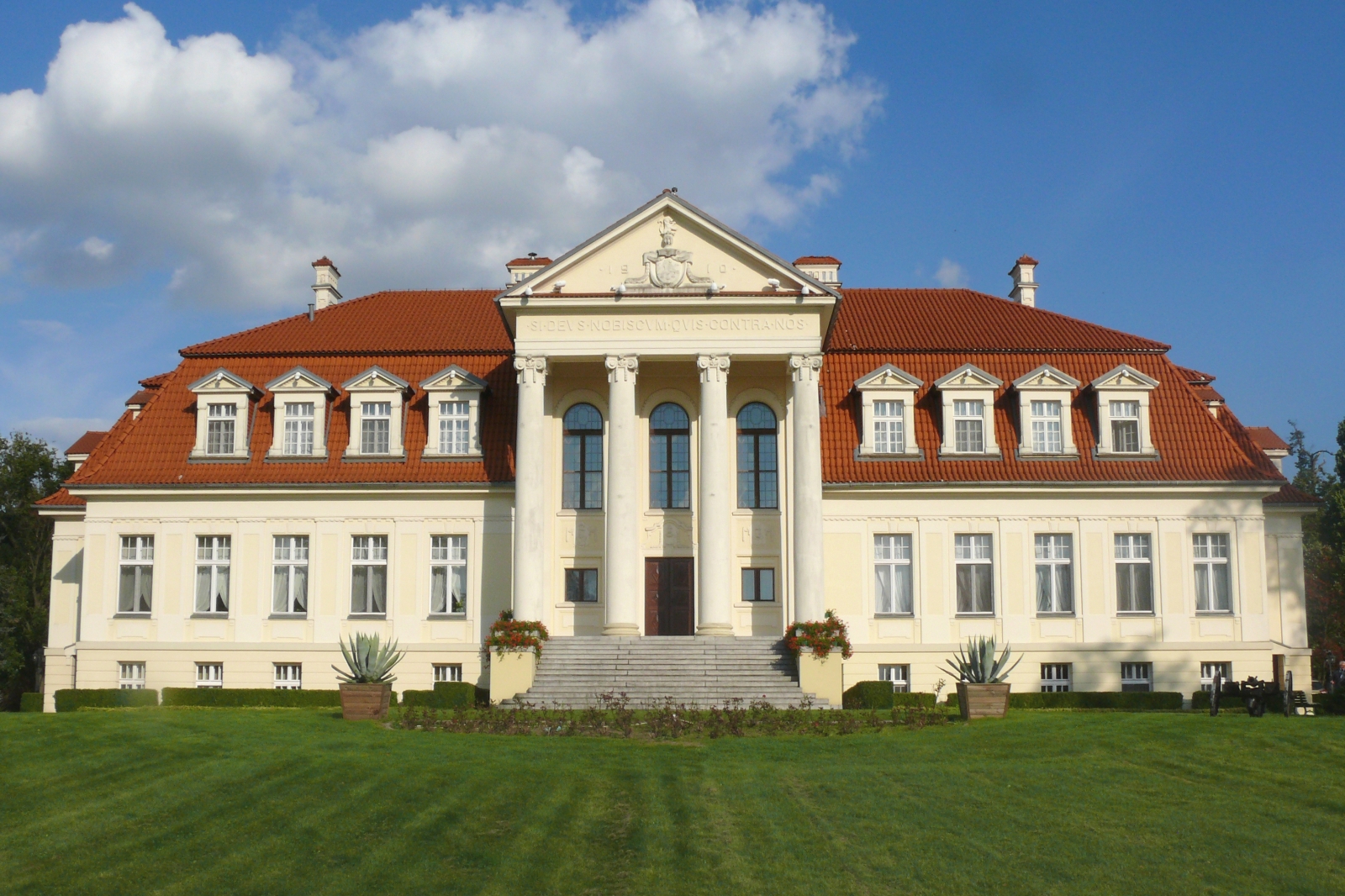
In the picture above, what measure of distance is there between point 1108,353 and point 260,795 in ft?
95.1

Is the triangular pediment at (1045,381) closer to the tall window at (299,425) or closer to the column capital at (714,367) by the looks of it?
the column capital at (714,367)

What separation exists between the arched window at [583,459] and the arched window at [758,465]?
4.24m

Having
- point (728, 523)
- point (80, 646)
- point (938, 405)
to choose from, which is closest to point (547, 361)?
point (728, 523)

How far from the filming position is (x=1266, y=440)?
1626 inches

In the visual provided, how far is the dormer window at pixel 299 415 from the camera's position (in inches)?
1425

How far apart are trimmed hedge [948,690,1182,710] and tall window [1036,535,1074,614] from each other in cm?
338

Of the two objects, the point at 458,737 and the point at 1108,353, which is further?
the point at 1108,353

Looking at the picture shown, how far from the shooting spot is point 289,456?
36.2 m

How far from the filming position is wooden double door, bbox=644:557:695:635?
116 ft

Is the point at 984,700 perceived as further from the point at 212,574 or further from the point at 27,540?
the point at 27,540

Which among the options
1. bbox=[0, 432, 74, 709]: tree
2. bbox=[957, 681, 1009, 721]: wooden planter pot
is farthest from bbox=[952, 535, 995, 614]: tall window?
bbox=[0, 432, 74, 709]: tree

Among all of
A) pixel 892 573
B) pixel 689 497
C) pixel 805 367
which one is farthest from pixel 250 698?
pixel 892 573

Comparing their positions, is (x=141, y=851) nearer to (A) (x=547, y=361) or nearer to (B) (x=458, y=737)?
(B) (x=458, y=737)

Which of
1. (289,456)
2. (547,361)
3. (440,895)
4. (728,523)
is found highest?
(547,361)
